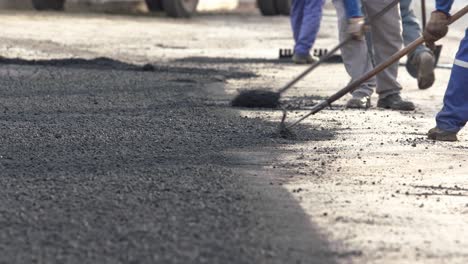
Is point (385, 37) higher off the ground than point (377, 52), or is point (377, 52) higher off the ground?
point (385, 37)

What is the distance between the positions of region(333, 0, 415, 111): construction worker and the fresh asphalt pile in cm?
96

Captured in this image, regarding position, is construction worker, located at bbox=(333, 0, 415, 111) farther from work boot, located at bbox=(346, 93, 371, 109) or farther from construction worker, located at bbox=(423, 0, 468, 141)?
construction worker, located at bbox=(423, 0, 468, 141)

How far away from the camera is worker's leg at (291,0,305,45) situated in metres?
12.3

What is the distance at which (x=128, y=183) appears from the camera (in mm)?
4859

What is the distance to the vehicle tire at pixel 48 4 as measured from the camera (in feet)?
62.1

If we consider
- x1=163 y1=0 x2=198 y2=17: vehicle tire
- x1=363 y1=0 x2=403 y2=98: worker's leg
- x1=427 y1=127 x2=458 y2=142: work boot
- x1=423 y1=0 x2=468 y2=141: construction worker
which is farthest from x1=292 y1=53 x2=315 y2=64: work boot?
x1=163 y1=0 x2=198 y2=17: vehicle tire

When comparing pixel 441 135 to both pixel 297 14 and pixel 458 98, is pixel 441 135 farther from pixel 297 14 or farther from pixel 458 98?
pixel 297 14

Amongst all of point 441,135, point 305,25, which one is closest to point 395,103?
point 441,135

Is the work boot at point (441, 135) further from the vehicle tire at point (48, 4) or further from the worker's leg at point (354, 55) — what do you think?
the vehicle tire at point (48, 4)

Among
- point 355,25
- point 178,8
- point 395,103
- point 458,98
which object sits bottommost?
point 178,8

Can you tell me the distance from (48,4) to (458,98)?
43.1ft

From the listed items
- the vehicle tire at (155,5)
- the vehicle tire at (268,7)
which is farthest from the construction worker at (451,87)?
the vehicle tire at (268,7)

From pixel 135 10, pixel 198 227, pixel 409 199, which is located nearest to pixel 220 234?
pixel 198 227

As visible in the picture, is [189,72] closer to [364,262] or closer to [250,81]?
[250,81]
